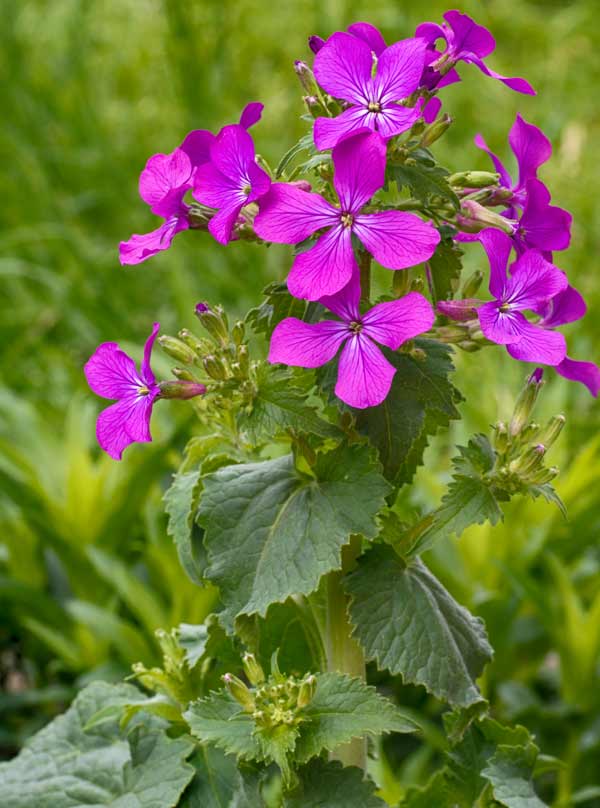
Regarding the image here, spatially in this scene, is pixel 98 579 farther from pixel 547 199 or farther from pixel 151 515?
pixel 547 199

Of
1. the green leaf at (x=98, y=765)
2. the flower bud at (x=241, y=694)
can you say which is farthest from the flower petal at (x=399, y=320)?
the green leaf at (x=98, y=765)

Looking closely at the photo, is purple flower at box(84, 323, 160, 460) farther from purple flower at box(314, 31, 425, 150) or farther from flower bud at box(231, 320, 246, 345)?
purple flower at box(314, 31, 425, 150)

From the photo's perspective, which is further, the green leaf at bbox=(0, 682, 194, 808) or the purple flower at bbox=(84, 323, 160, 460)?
the green leaf at bbox=(0, 682, 194, 808)

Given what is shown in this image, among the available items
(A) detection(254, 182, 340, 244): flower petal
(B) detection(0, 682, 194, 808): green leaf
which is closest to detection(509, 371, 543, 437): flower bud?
(A) detection(254, 182, 340, 244): flower petal

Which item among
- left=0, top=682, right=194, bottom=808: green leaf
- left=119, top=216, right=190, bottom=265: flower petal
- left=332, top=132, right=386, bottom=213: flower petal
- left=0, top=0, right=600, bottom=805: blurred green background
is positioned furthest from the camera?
left=0, top=0, right=600, bottom=805: blurred green background

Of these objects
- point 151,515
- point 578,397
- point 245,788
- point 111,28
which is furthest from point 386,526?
point 111,28

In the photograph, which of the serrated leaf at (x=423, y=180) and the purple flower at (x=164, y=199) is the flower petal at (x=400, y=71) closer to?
the serrated leaf at (x=423, y=180)
